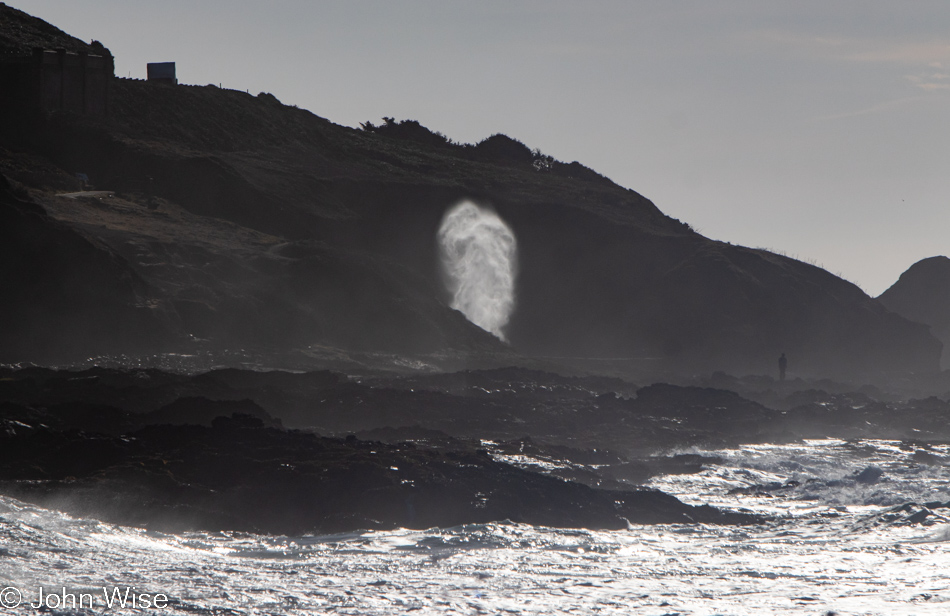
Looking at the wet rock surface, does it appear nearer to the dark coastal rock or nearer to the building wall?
the dark coastal rock

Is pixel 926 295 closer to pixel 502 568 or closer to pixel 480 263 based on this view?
pixel 480 263

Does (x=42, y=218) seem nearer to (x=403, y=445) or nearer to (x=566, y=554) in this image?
(x=403, y=445)

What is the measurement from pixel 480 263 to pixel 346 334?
59.7 ft

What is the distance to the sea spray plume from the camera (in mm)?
46594

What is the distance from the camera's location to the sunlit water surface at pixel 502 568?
31.2 ft

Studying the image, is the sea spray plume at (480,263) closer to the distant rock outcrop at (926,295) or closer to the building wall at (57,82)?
the building wall at (57,82)

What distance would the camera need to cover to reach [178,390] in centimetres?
1880

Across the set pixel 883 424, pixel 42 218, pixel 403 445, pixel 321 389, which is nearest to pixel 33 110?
pixel 42 218

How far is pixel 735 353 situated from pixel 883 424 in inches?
858

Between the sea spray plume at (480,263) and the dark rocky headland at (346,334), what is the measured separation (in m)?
0.77

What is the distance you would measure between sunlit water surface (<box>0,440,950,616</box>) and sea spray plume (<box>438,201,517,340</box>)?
31.7 m
